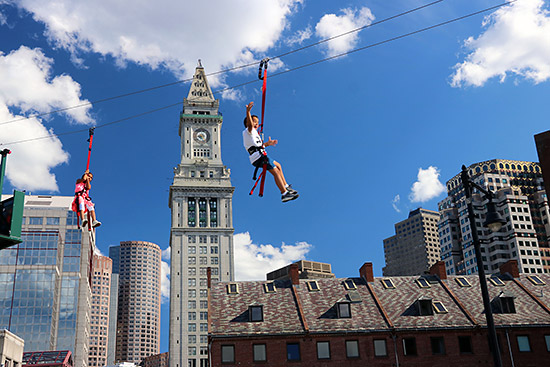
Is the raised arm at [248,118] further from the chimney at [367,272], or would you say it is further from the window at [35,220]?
the window at [35,220]

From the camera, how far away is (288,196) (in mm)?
18828

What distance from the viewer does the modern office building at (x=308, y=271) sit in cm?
16588

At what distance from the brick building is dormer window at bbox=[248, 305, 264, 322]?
0.27 ft

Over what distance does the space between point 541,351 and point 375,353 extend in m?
13.7

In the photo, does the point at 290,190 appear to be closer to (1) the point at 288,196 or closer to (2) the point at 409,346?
(1) the point at 288,196

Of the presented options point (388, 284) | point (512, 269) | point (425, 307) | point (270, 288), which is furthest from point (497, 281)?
point (270, 288)

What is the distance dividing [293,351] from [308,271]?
131 metres

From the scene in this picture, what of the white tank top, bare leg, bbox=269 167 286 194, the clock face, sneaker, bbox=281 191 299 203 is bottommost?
sneaker, bbox=281 191 299 203

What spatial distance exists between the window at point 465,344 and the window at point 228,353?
60.9ft

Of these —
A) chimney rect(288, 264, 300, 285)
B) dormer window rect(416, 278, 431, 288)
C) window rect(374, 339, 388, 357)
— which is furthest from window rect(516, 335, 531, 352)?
chimney rect(288, 264, 300, 285)

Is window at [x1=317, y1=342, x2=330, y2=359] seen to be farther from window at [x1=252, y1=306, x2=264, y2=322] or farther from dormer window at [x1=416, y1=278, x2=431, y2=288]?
dormer window at [x1=416, y1=278, x2=431, y2=288]

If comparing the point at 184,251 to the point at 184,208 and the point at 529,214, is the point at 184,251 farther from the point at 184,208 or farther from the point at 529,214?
the point at 529,214

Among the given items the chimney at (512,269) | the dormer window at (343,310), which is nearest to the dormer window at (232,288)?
the dormer window at (343,310)

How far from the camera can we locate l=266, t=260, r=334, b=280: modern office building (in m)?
166
